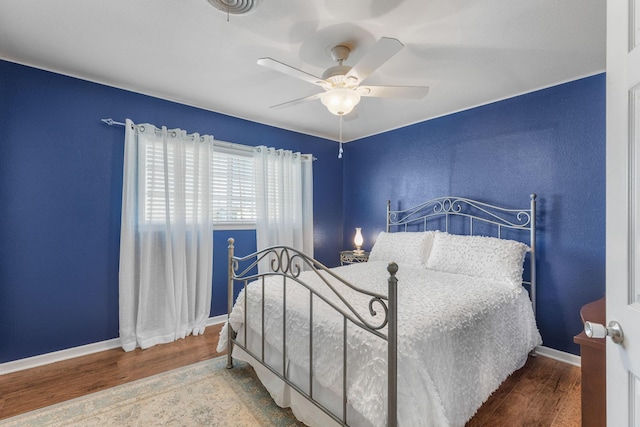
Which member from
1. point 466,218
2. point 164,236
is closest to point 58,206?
point 164,236

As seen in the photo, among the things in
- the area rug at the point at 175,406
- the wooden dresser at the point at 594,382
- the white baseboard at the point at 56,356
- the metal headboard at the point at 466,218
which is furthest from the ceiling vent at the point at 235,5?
the white baseboard at the point at 56,356

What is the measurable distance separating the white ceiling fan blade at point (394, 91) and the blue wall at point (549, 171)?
140cm

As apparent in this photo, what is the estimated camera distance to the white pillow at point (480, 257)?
2414 mm

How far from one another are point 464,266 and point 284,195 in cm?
214

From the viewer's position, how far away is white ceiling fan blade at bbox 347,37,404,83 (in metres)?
1.51

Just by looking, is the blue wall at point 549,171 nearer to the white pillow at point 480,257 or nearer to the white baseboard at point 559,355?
the white baseboard at point 559,355

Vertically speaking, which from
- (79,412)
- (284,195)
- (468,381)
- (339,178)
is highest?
(339,178)

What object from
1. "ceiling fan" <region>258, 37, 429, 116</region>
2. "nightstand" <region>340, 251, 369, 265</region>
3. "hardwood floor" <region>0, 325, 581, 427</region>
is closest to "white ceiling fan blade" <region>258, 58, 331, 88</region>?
"ceiling fan" <region>258, 37, 429, 116</region>

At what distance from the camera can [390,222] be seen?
12.8 feet

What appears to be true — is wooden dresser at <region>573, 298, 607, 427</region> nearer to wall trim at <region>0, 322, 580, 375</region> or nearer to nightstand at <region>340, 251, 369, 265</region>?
wall trim at <region>0, 322, 580, 375</region>

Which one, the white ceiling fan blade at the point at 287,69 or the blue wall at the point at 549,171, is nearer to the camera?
the white ceiling fan blade at the point at 287,69

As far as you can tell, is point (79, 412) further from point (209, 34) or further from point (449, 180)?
point (449, 180)

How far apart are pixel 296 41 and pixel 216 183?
73.5 inches

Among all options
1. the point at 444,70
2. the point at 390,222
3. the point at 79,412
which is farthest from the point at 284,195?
the point at 79,412
